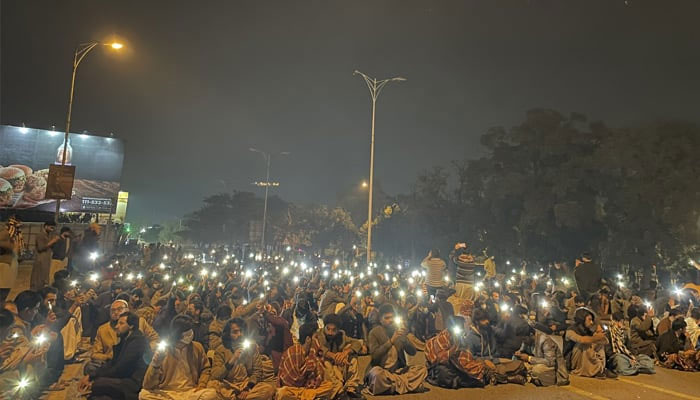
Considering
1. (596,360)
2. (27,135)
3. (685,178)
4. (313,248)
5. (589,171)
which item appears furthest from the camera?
(313,248)

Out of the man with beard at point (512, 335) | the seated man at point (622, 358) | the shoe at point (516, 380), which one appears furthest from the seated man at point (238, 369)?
the seated man at point (622, 358)

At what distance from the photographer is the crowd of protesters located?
5871mm

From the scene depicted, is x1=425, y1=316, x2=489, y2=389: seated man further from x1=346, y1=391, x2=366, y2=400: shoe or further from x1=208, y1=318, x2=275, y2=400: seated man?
x1=208, y1=318, x2=275, y2=400: seated man

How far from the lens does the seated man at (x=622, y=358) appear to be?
330 inches

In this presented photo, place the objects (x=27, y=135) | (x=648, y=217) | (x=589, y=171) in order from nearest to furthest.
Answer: (x=648, y=217) → (x=589, y=171) → (x=27, y=135)

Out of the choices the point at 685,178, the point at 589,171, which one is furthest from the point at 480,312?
the point at 589,171

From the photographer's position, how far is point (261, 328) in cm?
744

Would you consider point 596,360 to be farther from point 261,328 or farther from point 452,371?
point 261,328

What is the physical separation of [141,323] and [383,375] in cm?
378

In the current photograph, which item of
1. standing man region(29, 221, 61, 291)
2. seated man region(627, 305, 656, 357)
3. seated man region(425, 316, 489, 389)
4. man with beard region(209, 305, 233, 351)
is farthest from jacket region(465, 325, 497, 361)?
standing man region(29, 221, 61, 291)

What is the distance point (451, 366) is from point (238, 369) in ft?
11.2

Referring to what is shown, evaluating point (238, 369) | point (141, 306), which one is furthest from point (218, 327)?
point (141, 306)

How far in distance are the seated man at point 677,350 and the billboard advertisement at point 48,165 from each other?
34635 mm

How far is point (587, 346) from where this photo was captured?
8.18 meters
